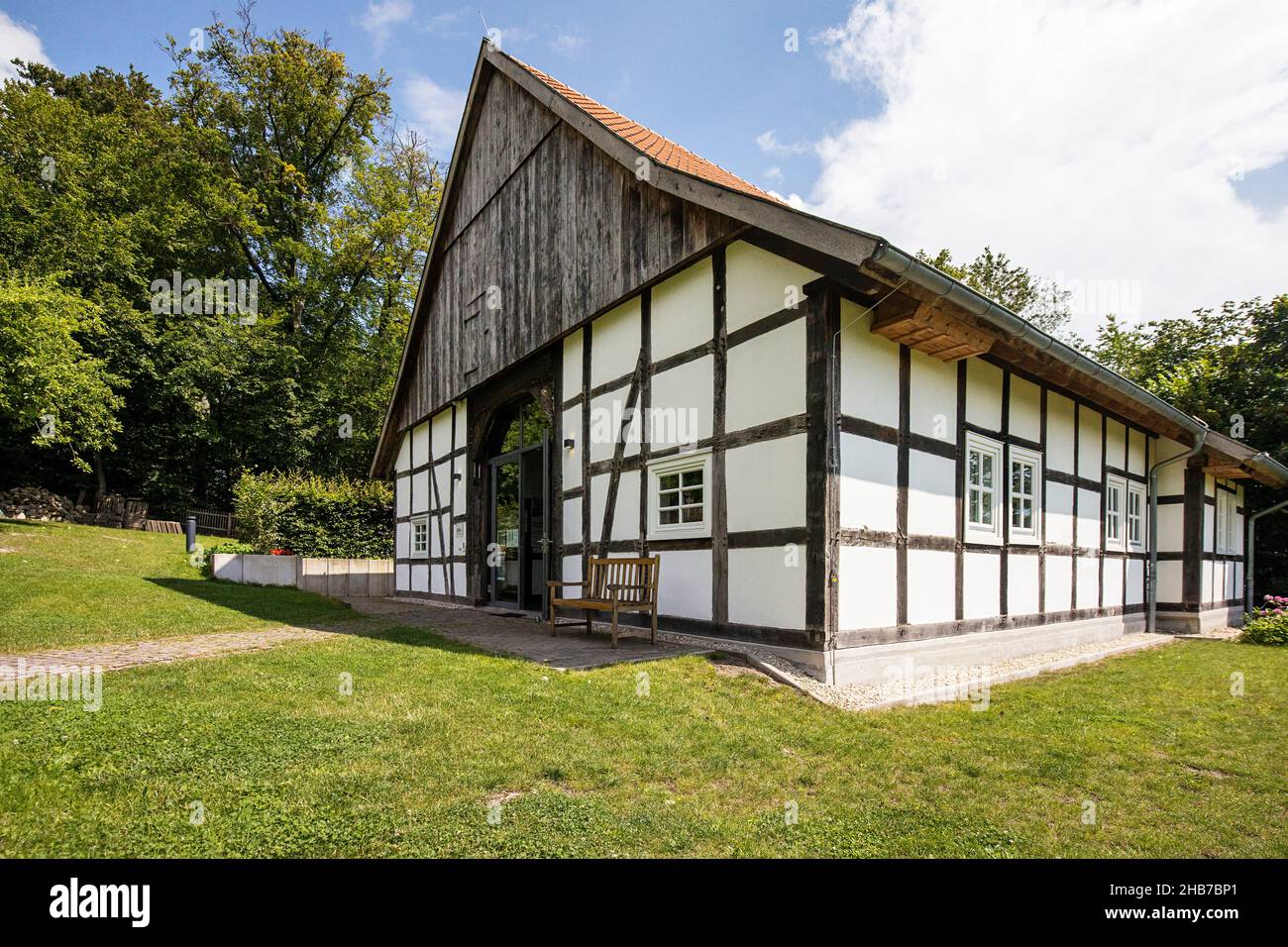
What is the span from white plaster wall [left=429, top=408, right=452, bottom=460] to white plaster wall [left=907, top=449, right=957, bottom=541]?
9727 millimetres

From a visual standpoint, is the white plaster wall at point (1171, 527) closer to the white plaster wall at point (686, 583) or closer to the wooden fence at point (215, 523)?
the white plaster wall at point (686, 583)

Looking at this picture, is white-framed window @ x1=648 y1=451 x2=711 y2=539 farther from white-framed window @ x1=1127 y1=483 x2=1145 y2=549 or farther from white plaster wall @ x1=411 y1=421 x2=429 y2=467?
white plaster wall @ x1=411 y1=421 x2=429 y2=467

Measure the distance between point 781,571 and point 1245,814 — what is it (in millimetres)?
3330

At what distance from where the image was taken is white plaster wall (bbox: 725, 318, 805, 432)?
5.98 meters

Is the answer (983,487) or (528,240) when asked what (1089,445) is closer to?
(983,487)

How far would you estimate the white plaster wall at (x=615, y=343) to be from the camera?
8219 mm

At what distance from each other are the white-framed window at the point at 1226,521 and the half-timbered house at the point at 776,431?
0.17 m

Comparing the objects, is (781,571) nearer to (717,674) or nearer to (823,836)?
(717,674)

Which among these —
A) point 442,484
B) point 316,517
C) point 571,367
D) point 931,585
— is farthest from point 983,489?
point 316,517

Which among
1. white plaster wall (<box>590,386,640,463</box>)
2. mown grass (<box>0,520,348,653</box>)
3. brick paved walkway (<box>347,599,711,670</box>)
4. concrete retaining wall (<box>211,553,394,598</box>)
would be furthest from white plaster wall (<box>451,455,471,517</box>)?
white plaster wall (<box>590,386,640,463</box>)

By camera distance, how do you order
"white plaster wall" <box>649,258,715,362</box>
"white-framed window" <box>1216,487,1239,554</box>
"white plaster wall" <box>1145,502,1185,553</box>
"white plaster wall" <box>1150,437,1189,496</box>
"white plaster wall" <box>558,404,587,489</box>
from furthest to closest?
"white-framed window" <box>1216,487,1239,554</box>
"white plaster wall" <box>1150,437,1189,496</box>
"white plaster wall" <box>1145,502,1185,553</box>
"white plaster wall" <box>558,404,587,489</box>
"white plaster wall" <box>649,258,715,362</box>

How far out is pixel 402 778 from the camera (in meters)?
3.10
